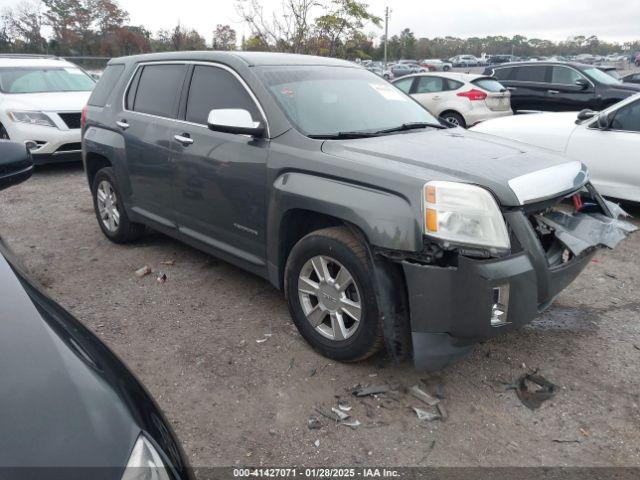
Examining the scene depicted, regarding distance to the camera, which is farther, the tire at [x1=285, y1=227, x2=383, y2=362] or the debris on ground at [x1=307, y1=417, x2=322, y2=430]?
the tire at [x1=285, y1=227, x2=383, y2=362]

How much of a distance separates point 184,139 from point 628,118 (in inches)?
195

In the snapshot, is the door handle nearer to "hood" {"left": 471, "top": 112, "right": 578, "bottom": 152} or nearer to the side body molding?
the side body molding

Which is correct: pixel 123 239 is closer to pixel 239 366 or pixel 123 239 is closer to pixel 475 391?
pixel 239 366

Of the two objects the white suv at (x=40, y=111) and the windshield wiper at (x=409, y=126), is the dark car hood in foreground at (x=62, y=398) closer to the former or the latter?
A: the windshield wiper at (x=409, y=126)

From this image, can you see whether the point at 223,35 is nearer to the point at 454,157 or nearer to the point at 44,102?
the point at 44,102

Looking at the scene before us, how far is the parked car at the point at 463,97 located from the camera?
10867 millimetres

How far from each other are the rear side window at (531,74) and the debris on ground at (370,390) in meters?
10.4

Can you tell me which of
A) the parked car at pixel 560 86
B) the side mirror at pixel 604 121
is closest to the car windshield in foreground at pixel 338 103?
the side mirror at pixel 604 121

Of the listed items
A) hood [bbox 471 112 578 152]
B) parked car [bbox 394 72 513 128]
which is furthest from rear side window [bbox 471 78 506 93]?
hood [bbox 471 112 578 152]

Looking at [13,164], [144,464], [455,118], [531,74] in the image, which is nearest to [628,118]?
[455,118]

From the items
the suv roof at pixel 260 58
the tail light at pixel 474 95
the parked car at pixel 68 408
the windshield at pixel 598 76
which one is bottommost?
the parked car at pixel 68 408

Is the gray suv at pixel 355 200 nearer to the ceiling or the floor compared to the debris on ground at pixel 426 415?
nearer to the ceiling

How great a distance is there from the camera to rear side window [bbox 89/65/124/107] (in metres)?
5.09

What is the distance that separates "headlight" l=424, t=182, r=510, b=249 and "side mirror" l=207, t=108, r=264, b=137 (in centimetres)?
127
